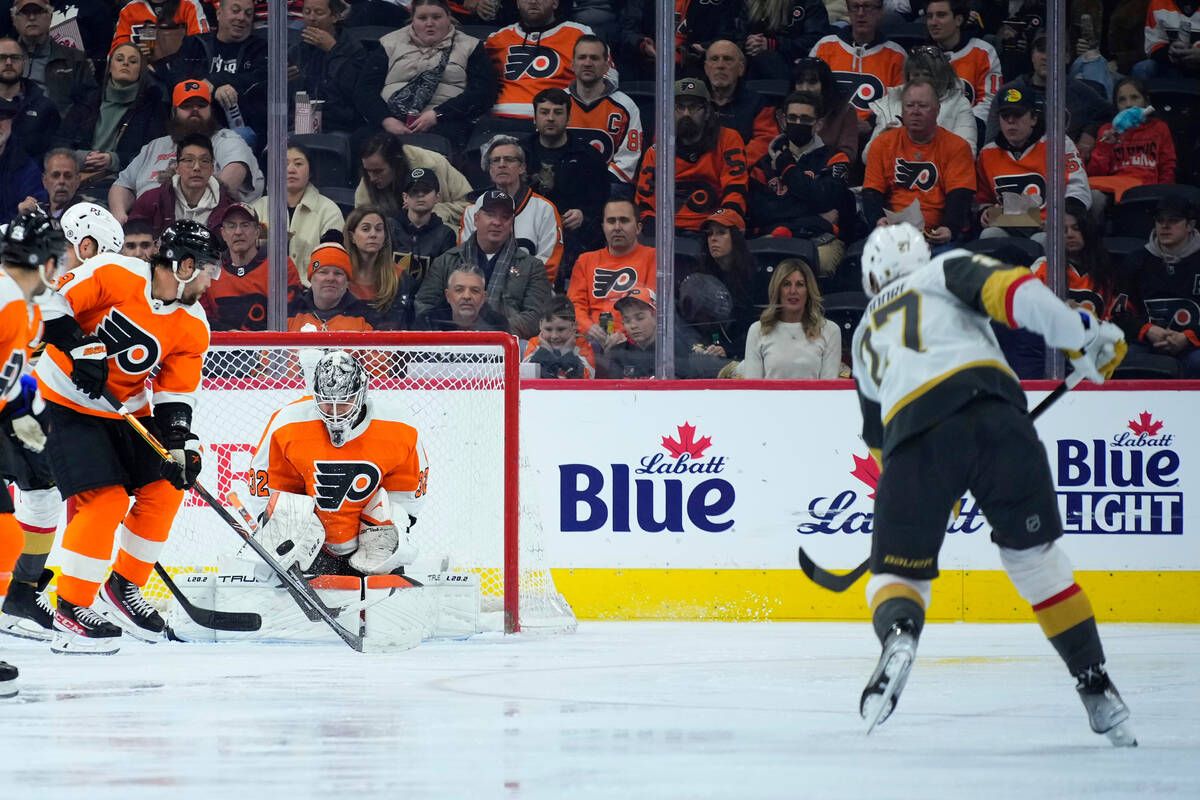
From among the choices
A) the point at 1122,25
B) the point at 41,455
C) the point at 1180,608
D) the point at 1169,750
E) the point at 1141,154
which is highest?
the point at 1122,25

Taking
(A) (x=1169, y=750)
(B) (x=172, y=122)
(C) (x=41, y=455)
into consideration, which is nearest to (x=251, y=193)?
(B) (x=172, y=122)

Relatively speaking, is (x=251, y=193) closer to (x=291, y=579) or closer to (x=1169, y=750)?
(x=291, y=579)

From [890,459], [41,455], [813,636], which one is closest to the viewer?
[890,459]

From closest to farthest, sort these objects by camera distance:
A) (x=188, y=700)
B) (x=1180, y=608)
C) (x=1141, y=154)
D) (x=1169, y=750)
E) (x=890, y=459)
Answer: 1. (x=1169, y=750)
2. (x=890, y=459)
3. (x=188, y=700)
4. (x=1180, y=608)
5. (x=1141, y=154)

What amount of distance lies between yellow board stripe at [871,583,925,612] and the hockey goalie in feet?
5.51

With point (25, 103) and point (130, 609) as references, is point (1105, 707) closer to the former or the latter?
point (130, 609)

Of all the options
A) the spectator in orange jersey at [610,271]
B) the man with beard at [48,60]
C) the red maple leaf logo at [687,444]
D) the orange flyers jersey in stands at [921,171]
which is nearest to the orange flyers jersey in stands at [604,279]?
the spectator in orange jersey at [610,271]

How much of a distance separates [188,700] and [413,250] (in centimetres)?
287

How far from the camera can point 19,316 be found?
2.85m

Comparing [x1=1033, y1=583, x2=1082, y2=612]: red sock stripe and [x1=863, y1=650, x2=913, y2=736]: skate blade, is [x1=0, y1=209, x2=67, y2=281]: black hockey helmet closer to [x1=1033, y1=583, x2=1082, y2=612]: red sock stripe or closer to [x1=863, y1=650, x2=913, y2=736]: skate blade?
[x1=863, y1=650, x2=913, y2=736]: skate blade

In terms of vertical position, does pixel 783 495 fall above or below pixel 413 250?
below

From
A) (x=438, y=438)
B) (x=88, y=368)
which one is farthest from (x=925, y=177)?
(x=88, y=368)

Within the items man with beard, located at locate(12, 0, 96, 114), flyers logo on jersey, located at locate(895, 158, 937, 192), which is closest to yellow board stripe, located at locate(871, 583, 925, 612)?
flyers logo on jersey, located at locate(895, 158, 937, 192)

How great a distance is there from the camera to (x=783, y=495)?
4.78 meters
